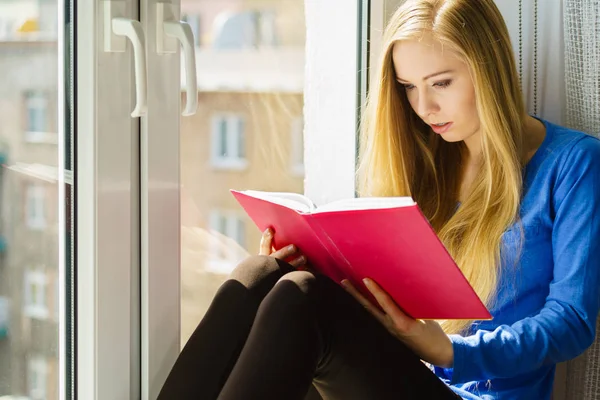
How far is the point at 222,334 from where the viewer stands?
111cm

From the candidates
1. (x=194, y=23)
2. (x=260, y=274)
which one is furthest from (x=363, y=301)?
(x=194, y=23)

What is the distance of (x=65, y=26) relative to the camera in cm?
110

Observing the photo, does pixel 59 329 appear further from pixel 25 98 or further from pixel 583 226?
pixel 583 226

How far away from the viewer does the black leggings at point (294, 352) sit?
999 millimetres

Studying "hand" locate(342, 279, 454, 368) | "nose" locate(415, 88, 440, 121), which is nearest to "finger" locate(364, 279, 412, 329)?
"hand" locate(342, 279, 454, 368)

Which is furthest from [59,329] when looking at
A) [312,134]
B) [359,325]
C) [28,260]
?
[312,134]

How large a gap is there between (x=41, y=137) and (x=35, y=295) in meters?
0.23

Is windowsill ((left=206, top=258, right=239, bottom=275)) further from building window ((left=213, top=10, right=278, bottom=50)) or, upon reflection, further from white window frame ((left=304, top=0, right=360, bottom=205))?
building window ((left=213, top=10, right=278, bottom=50))

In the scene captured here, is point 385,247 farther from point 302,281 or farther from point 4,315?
point 4,315

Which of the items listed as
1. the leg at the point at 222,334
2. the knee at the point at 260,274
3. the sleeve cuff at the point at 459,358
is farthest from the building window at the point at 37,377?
the sleeve cuff at the point at 459,358

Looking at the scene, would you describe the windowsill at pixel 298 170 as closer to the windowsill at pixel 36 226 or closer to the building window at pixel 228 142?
the building window at pixel 228 142

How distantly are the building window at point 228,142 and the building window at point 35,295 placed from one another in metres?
0.44

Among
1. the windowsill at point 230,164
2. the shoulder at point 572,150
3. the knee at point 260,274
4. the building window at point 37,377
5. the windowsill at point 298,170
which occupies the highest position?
the shoulder at point 572,150

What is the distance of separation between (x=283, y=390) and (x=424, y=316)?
9.0 inches
